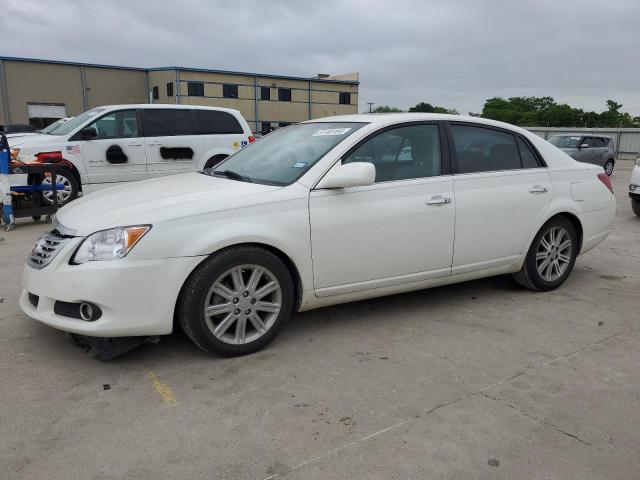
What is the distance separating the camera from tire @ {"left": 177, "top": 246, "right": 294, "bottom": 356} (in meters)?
3.38

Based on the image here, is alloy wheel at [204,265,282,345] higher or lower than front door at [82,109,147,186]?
lower

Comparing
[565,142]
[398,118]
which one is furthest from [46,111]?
[398,118]

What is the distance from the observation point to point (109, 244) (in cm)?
328

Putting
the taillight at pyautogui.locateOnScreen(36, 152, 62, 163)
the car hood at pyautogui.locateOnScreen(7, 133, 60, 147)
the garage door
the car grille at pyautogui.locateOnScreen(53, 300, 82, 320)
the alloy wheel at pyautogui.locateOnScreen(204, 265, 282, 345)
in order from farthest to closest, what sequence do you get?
the garage door < the car hood at pyautogui.locateOnScreen(7, 133, 60, 147) < the taillight at pyautogui.locateOnScreen(36, 152, 62, 163) < the alloy wheel at pyautogui.locateOnScreen(204, 265, 282, 345) < the car grille at pyautogui.locateOnScreen(53, 300, 82, 320)

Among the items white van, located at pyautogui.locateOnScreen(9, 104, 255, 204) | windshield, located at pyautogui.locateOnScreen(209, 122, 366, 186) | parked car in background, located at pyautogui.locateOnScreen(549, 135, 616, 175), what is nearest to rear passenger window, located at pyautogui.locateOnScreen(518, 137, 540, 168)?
windshield, located at pyautogui.locateOnScreen(209, 122, 366, 186)

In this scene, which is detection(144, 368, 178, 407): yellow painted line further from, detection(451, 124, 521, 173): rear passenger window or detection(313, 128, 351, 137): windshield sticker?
detection(451, 124, 521, 173): rear passenger window

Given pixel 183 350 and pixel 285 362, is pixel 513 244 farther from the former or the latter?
pixel 183 350

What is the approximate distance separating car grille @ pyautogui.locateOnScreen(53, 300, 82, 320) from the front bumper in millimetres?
22

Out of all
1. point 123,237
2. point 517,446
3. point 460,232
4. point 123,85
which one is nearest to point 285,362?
point 123,237

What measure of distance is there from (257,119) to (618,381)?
144 ft

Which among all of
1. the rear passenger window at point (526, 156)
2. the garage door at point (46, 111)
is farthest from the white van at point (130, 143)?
the garage door at point (46, 111)

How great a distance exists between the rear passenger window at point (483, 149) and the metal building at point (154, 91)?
34.6 meters

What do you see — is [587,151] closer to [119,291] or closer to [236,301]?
[236,301]

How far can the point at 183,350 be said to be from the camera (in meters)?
3.74
